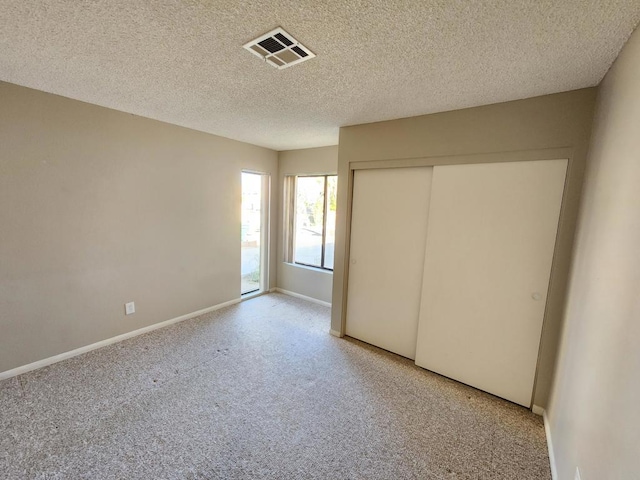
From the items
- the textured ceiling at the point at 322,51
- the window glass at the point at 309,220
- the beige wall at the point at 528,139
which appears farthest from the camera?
the window glass at the point at 309,220

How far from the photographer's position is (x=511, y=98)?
2025mm

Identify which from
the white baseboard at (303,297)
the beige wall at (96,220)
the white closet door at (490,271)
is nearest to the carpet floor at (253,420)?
the white closet door at (490,271)

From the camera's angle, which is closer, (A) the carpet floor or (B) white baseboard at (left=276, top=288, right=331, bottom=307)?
(A) the carpet floor

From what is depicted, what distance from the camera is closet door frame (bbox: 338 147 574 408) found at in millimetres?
1910

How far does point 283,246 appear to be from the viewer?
15.2ft

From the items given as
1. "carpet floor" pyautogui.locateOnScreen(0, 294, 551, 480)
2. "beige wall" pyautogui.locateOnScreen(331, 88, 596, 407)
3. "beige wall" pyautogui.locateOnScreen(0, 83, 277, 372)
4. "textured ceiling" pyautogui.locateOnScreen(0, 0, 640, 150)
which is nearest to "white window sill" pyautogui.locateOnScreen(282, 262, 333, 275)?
"beige wall" pyautogui.locateOnScreen(0, 83, 277, 372)

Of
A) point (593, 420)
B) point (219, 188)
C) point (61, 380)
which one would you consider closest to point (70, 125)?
point (219, 188)

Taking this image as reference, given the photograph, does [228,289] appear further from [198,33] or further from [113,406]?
[198,33]

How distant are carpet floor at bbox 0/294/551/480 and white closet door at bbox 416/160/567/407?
25cm

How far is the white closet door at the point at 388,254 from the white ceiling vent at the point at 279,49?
1.46 m

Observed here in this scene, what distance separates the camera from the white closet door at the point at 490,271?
2.02 meters

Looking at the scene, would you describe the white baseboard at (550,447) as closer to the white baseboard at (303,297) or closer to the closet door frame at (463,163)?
the closet door frame at (463,163)

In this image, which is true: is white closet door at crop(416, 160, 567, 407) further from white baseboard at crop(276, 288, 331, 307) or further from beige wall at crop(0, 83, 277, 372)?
beige wall at crop(0, 83, 277, 372)

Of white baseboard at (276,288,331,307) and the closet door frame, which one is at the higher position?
the closet door frame
